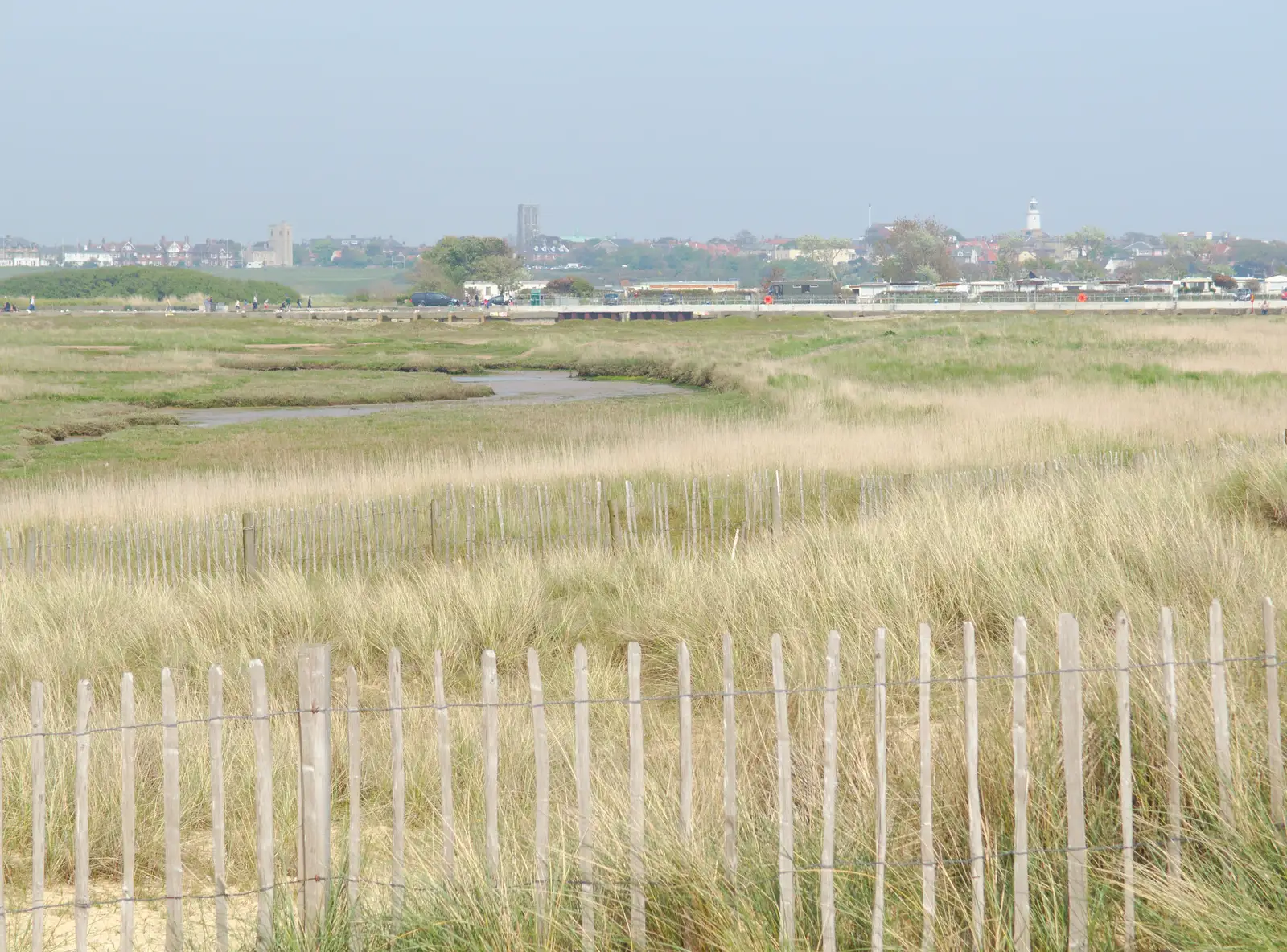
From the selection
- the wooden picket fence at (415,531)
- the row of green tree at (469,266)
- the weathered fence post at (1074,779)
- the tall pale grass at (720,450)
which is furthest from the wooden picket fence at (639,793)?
the row of green tree at (469,266)

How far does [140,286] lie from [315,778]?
638ft

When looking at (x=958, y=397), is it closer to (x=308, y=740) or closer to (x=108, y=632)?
(x=108, y=632)

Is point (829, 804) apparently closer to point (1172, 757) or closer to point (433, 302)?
point (1172, 757)

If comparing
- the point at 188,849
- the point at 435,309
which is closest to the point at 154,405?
the point at 188,849

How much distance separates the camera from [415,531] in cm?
1366

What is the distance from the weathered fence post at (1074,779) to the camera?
13.4 feet

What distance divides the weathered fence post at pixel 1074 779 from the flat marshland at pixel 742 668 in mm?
106

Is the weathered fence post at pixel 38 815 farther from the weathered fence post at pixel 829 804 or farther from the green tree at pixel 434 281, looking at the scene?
the green tree at pixel 434 281

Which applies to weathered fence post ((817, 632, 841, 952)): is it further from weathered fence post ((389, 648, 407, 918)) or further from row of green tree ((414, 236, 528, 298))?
row of green tree ((414, 236, 528, 298))

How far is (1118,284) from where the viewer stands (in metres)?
151

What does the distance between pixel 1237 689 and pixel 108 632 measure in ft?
A: 24.8

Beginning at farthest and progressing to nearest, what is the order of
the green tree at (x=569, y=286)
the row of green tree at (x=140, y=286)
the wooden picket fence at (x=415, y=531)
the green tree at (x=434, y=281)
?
the green tree at (x=569, y=286), the green tree at (x=434, y=281), the row of green tree at (x=140, y=286), the wooden picket fence at (x=415, y=531)

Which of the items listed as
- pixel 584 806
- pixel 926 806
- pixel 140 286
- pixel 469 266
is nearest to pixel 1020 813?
pixel 926 806

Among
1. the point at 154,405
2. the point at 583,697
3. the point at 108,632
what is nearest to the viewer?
the point at 583,697
